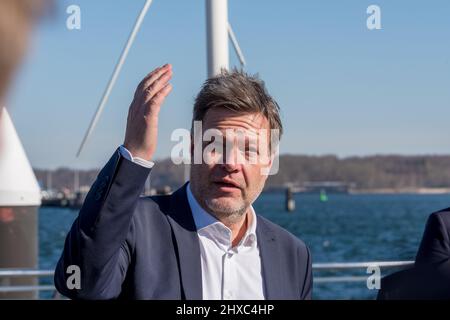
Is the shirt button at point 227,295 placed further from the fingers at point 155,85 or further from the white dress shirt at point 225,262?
the fingers at point 155,85

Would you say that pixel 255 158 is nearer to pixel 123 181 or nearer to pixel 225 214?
pixel 225 214

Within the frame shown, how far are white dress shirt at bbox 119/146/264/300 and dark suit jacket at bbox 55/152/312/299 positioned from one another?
0.03m

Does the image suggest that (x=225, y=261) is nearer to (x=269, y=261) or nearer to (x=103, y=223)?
(x=269, y=261)

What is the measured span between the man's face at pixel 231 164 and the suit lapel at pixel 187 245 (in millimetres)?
75

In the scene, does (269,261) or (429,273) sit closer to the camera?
(429,273)

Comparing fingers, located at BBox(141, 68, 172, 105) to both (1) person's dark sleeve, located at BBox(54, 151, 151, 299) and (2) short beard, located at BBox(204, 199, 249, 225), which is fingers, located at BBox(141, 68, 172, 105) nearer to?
(1) person's dark sleeve, located at BBox(54, 151, 151, 299)

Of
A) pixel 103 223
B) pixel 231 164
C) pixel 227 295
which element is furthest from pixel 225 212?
pixel 103 223

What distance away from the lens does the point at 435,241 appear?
2.89 metres

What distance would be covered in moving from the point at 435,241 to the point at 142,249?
112 centimetres

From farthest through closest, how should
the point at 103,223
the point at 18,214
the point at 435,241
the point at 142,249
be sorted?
1. the point at 18,214
2. the point at 435,241
3. the point at 142,249
4. the point at 103,223

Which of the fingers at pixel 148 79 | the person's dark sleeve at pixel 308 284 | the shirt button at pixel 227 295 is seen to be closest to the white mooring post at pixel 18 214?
the person's dark sleeve at pixel 308 284

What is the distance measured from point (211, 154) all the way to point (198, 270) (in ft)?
1.32

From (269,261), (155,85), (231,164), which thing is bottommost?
(269,261)

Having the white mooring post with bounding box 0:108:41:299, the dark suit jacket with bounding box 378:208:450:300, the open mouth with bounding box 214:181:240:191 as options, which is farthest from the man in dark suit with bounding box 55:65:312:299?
the white mooring post with bounding box 0:108:41:299
